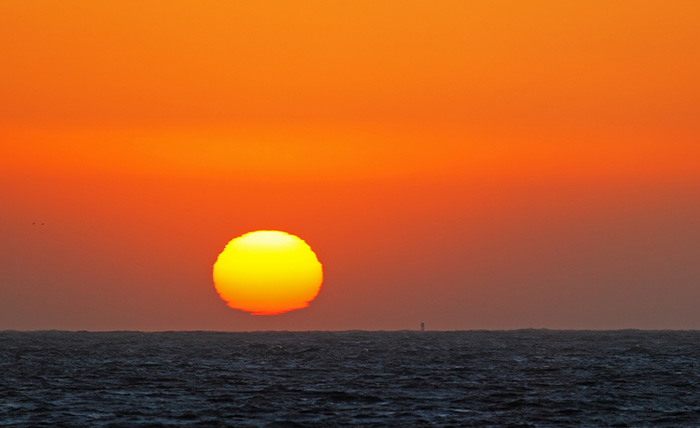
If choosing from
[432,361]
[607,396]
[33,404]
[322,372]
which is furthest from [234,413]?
[432,361]

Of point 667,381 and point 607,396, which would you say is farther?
point 667,381

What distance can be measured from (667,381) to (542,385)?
12670mm

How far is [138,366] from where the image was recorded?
359 feet

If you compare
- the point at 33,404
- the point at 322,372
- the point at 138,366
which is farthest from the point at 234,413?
the point at 138,366

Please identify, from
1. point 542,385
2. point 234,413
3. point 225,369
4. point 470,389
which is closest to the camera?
point 234,413

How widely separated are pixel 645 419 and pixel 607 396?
13.7 metres

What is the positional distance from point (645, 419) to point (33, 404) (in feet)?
126

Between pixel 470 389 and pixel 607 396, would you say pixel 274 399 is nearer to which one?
pixel 470 389

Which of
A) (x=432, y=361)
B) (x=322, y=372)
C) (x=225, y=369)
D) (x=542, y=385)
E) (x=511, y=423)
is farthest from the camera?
(x=432, y=361)

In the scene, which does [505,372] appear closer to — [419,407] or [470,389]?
[470,389]

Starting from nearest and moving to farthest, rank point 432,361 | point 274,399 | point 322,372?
point 274,399, point 322,372, point 432,361

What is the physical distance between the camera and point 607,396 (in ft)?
235

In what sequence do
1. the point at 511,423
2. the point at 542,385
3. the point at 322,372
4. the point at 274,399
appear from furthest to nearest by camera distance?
the point at 322,372 < the point at 542,385 < the point at 274,399 < the point at 511,423

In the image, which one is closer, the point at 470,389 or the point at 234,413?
the point at 234,413
